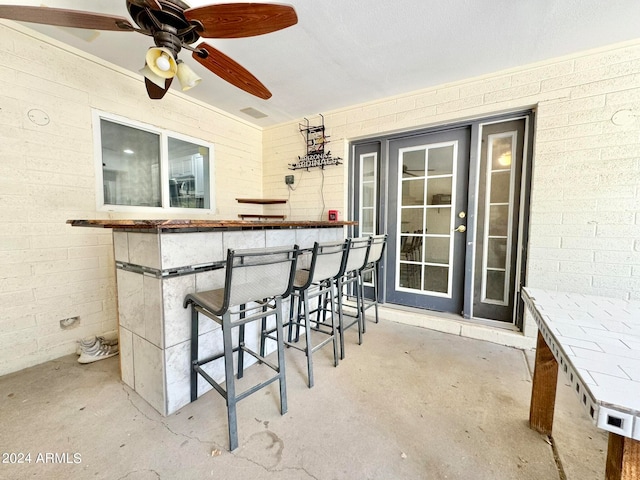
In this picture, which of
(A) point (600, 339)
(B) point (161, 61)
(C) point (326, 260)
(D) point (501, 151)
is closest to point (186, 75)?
(B) point (161, 61)

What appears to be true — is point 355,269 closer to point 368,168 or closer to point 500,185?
point 368,168

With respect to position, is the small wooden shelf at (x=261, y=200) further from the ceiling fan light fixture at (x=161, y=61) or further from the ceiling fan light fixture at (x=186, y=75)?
the ceiling fan light fixture at (x=161, y=61)

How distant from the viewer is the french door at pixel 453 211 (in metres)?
2.62

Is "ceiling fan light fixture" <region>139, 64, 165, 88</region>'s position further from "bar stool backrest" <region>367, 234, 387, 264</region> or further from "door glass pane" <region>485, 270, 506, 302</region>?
"door glass pane" <region>485, 270, 506, 302</region>

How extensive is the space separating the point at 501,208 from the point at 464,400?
1.91 meters

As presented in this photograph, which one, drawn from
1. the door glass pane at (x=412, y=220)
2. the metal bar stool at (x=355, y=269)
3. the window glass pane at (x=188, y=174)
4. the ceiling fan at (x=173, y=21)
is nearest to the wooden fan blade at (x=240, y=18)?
the ceiling fan at (x=173, y=21)

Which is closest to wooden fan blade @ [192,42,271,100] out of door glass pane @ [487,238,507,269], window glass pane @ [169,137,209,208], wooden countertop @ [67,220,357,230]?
wooden countertop @ [67,220,357,230]

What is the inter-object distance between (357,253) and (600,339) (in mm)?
1628

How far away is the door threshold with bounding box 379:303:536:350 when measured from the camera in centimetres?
247

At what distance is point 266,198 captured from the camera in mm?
4051

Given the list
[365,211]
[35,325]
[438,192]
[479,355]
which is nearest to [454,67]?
[438,192]

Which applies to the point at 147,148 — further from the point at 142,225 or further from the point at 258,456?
the point at 258,456

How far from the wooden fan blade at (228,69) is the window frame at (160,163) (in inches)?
59.2

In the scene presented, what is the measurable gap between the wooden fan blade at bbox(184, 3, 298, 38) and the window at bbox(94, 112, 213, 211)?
5.82 feet
